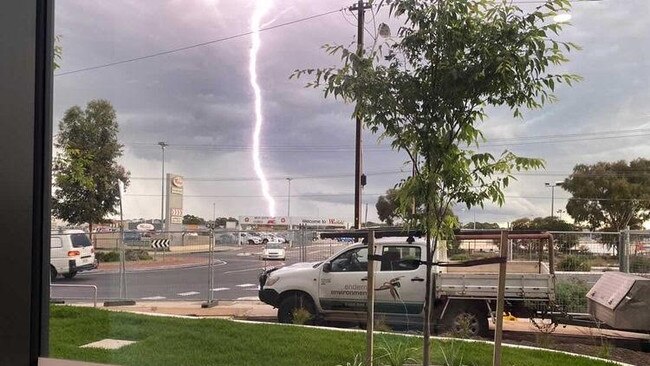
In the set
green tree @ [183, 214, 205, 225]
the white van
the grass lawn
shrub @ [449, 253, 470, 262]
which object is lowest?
the grass lawn

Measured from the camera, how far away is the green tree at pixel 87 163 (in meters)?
5.45

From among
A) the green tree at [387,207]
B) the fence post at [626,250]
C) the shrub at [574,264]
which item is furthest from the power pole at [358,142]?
the fence post at [626,250]

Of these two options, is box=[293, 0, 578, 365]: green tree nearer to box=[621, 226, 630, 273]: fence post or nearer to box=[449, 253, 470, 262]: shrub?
box=[449, 253, 470, 262]: shrub

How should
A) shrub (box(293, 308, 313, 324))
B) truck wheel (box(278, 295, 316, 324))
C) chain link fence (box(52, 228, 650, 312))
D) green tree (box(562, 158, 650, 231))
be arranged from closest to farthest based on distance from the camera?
green tree (box(562, 158, 650, 231)) < chain link fence (box(52, 228, 650, 312)) < shrub (box(293, 308, 313, 324)) < truck wheel (box(278, 295, 316, 324))

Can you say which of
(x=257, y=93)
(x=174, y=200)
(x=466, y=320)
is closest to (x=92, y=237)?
(x=174, y=200)

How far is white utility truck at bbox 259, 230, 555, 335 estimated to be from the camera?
19.2ft

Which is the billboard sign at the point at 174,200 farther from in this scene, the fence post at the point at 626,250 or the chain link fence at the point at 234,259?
the fence post at the point at 626,250

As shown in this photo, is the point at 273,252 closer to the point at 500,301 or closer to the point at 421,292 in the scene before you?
the point at 421,292

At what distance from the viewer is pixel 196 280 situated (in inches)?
367

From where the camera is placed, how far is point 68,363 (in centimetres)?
338

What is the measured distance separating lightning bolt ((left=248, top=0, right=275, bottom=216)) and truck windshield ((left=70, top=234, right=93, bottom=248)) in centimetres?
258

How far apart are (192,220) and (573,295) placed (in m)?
4.50

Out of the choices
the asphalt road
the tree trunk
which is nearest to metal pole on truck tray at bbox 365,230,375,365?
the asphalt road

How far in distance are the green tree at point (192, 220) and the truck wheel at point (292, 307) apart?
149cm
